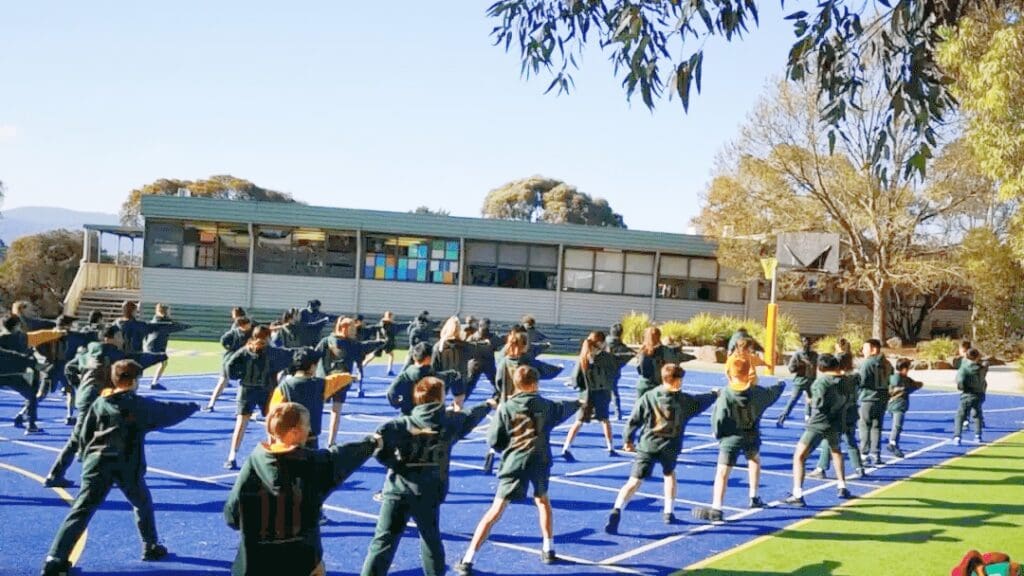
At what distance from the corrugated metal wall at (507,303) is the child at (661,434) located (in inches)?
1027

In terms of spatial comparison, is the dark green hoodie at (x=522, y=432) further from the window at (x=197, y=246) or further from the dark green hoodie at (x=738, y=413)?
the window at (x=197, y=246)

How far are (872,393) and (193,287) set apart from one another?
1069 inches

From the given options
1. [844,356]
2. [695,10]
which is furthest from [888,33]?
[844,356]

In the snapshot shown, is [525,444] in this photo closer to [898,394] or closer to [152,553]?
[152,553]

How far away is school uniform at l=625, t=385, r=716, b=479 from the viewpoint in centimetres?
880

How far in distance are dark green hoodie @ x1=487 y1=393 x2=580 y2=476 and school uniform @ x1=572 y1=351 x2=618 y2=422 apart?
5055 mm

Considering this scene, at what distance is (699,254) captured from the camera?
1417 inches

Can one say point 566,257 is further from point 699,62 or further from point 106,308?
point 699,62

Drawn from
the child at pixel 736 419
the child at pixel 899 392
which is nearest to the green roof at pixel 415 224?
the child at pixel 899 392

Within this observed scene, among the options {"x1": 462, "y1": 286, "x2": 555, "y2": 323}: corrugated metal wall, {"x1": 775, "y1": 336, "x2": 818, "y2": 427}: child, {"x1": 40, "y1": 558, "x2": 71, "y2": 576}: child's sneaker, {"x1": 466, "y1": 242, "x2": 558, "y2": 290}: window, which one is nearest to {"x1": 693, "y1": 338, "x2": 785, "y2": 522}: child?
{"x1": 775, "y1": 336, "x2": 818, "y2": 427}: child

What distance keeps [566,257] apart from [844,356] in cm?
2502

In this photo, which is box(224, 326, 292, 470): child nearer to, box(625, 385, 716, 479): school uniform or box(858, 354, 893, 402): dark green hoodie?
box(625, 385, 716, 479): school uniform

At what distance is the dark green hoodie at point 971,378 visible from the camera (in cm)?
1487

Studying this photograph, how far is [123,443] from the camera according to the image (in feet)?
23.4
